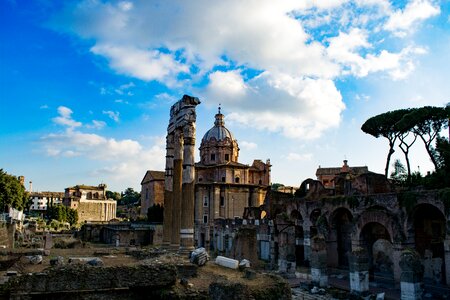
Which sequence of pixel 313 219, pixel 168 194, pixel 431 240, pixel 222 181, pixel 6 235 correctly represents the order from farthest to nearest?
1. pixel 222 181
2. pixel 313 219
3. pixel 6 235
4. pixel 431 240
5. pixel 168 194

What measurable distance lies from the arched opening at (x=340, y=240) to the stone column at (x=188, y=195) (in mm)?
11318

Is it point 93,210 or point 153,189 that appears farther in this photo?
point 93,210

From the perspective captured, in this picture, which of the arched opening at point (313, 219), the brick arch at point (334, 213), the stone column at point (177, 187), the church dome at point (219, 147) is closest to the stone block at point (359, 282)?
the brick arch at point (334, 213)

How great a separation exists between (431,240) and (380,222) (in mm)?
3986

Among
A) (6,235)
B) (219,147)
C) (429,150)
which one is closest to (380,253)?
(429,150)

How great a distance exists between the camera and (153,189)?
176 feet

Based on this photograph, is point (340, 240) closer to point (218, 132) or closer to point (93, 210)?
point (218, 132)

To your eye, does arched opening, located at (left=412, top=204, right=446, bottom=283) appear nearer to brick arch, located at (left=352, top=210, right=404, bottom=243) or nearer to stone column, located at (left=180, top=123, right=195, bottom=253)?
brick arch, located at (left=352, top=210, right=404, bottom=243)

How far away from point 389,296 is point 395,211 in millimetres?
4255

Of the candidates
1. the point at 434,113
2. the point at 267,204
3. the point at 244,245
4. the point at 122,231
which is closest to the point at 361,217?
the point at 244,245

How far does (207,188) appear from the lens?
45.6 meters

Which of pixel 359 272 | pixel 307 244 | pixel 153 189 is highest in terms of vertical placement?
pixel 153 189

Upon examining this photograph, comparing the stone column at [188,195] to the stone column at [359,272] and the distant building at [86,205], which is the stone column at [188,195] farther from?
the distant building at [86,205]

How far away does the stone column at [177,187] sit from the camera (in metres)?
17.3
